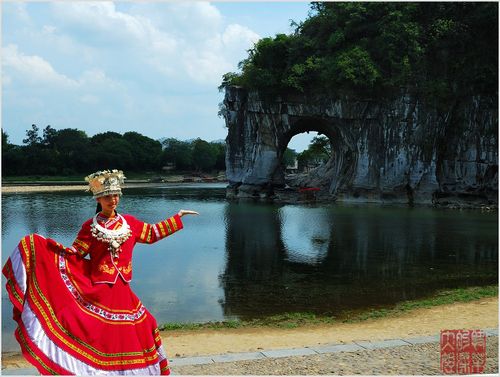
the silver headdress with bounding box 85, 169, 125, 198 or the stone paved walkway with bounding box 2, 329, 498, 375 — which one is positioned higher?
the silver headdress with bounding box 85, 169, 125, 198

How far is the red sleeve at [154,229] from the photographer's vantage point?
4.64 metres

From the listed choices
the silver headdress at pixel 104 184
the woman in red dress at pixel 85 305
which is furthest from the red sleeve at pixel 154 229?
the silver headdress at pixel 104 184

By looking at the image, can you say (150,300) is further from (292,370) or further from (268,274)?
(292,370)

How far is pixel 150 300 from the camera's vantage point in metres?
10.4

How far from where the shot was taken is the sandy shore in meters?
7.06

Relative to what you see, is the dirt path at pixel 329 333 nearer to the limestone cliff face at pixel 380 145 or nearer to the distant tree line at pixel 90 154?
the limestone cliff face at pixel 380 145

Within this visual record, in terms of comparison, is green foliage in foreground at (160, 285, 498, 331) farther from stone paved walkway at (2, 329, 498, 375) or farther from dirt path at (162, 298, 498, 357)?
stone paved walkway at (2, 329, 498, 375)

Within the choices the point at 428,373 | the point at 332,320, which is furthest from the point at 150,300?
the point at 428,373

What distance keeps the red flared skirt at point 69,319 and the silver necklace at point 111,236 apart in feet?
0.96

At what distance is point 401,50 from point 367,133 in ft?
19.3

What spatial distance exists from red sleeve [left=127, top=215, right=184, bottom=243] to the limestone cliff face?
31.6 meters

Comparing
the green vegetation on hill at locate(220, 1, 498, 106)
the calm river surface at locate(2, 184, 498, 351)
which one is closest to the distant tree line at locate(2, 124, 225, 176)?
the green vegetation on hill at locate(220, 1, 498, 106)

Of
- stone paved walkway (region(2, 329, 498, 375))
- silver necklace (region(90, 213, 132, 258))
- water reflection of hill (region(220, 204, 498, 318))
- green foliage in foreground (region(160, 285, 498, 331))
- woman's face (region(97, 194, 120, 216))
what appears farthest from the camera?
water reflection of hill (region(220, 204, 498, 318))

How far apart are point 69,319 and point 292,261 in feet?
34.6
